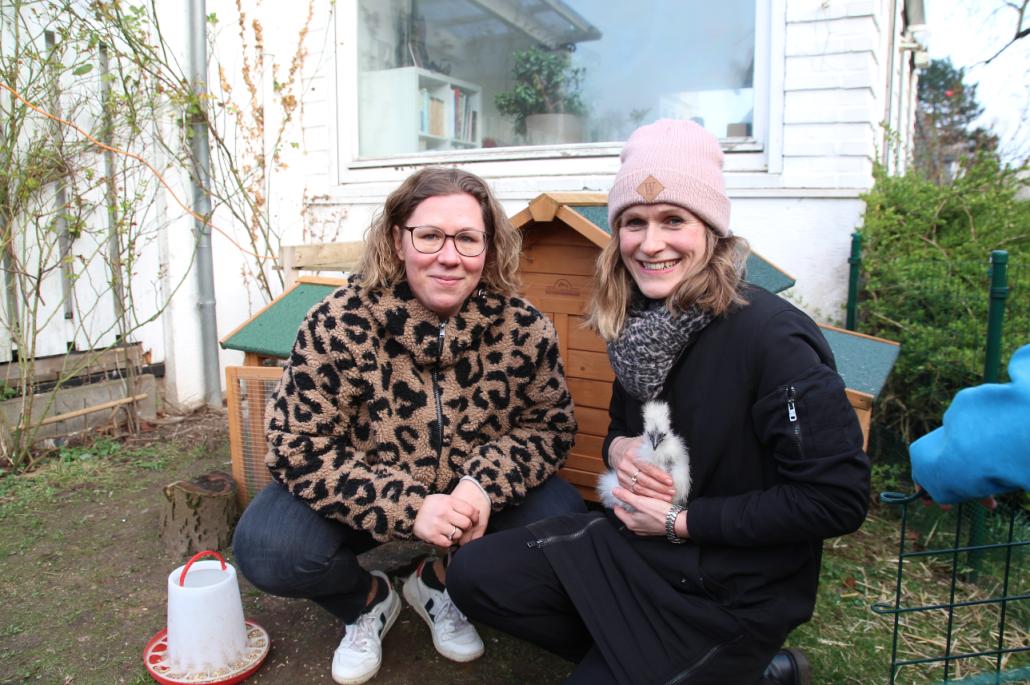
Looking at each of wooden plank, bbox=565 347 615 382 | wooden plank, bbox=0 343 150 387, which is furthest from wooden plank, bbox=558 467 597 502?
wooden plank, bbox=0 343 150 387

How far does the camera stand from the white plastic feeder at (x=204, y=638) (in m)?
2.01

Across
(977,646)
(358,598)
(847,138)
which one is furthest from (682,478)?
(847,138)

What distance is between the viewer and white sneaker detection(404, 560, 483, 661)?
2.21 metres

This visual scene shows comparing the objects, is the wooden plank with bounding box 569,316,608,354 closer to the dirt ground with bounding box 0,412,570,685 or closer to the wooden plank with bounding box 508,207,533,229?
the wooden plank with bounding box 508,207,533,229

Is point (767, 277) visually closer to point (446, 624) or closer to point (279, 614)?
point (446, 624)

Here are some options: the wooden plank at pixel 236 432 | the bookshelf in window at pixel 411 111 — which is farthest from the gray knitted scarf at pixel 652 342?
the bookshelf in window at pixel 411 111

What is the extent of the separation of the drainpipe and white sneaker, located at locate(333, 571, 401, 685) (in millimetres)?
3205

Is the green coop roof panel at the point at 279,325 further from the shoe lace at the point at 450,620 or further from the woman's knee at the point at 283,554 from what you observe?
the shoe lace at the point at 450,620

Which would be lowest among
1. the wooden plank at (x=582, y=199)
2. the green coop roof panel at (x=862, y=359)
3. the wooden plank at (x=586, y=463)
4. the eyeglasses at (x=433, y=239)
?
the wooden plank at (x=586, y=463)

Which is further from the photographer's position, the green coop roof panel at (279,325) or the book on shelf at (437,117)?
the book on shelf at (437,117)

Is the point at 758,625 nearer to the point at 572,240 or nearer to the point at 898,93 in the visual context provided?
the point at 572,240

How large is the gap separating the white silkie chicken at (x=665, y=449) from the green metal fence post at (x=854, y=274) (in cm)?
238

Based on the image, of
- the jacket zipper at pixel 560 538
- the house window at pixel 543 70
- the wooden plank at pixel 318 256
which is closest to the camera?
the jacket zipper at pixel 560 538

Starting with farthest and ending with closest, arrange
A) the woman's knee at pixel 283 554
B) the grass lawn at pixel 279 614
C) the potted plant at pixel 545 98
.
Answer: the potted plant at pixel 545 98
the grass lawn at pixel 279 614
the woman's knee at pixel 283 554
